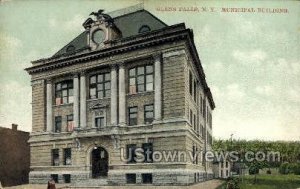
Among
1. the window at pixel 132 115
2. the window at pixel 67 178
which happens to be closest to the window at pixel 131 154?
the window at pixel 132 115

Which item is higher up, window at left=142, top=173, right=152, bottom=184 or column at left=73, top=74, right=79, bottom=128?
column at left=73, top=74, right=79, bottom=128

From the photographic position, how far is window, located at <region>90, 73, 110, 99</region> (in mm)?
13094

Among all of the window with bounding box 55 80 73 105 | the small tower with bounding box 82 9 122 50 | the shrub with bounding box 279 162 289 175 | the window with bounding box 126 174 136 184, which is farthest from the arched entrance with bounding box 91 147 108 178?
the shrub with bounding box 279 162 289 175

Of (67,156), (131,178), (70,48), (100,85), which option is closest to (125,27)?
(70,48)

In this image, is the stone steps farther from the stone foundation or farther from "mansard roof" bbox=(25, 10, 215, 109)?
"mansard roof" bbox=(25, 10, 215, 109)

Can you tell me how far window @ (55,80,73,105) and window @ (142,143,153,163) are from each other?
9.91 ft

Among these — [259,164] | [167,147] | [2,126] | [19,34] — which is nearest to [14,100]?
[2,126]

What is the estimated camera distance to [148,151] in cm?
1193

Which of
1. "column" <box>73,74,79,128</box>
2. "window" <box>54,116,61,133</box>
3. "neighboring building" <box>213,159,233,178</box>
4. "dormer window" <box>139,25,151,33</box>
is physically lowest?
"neighboring building" <box>213,159,233,178</box>

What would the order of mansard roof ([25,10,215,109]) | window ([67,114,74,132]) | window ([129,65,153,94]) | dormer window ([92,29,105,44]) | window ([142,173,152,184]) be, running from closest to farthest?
mansard roof ([25,10,215,109]) → window ([142,173,152,184]) → window ([129,65,153,94]) → dormer window ([92,29,105,44]) → window ([67,114,74,132])

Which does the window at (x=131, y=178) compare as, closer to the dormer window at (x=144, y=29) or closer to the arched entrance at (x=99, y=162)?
A: the arched entrance at (x=99, y=162)

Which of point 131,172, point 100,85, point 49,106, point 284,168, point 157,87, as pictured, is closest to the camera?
point 284,168

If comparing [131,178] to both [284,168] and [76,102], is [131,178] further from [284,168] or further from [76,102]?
[284,168]

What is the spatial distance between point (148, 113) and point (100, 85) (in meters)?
1.77
